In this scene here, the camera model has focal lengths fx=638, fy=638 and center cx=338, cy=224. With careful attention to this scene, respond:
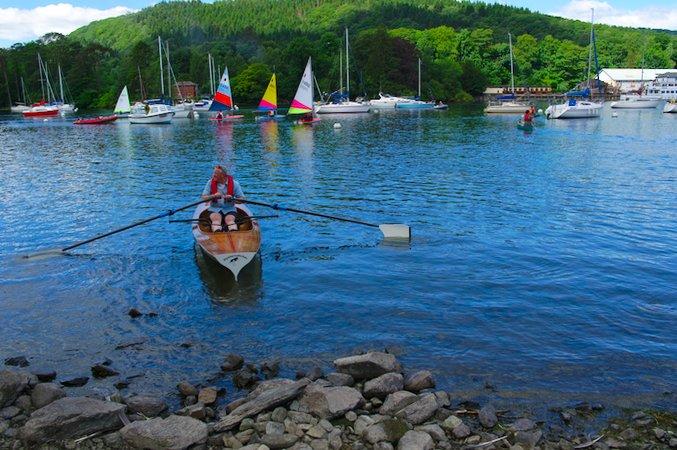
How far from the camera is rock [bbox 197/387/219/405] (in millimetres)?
10812

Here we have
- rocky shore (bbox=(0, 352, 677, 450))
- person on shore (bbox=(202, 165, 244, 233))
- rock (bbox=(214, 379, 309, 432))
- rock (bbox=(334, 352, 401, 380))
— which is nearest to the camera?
rocky shore (bbox=(0, 352, 677, 450))

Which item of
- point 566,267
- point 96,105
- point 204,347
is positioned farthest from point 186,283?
point 96,105

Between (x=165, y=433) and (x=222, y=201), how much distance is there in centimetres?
1088

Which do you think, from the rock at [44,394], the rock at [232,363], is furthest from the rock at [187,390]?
the rock at [44,394]

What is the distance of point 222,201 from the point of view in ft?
63.5

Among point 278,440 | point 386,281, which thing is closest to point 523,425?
point 278,440

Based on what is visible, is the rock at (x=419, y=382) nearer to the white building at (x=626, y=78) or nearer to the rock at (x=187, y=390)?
the rock at (x=187, y=390)

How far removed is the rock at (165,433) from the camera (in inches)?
357

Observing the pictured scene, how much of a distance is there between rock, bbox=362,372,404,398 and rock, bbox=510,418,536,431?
2.00 m

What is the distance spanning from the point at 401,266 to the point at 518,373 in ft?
23.4

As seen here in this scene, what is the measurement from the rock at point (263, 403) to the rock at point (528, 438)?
3474mm

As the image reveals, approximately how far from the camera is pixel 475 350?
Answer: 42.7 ft

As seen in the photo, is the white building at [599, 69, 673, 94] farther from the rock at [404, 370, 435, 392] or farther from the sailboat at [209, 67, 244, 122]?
the rock at [404, 370, 435, 392]

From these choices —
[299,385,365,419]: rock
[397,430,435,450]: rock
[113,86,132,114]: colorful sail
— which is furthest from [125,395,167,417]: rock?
[113,86,132,114]: colorful sail
